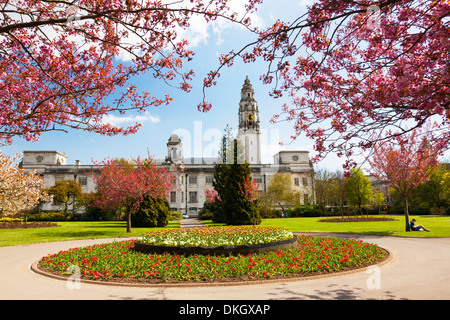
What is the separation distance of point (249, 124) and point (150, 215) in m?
46.5

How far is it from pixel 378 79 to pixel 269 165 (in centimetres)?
5769

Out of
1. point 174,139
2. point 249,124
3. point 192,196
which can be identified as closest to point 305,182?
point 249,124

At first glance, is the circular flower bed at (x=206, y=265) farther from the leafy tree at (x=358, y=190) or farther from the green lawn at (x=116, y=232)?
the leafy tree at (x=358, y=190)

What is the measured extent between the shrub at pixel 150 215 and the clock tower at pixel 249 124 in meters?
41.4

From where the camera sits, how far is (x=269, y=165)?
6462cm

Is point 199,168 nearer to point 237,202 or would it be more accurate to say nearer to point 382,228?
point 237,202

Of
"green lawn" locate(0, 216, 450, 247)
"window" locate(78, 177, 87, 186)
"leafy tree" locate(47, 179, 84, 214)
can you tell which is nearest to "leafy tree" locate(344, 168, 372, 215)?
"green lawn" locate(0, 216, 450, 247)

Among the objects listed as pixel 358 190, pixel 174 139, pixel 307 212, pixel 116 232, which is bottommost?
pixel 307 212

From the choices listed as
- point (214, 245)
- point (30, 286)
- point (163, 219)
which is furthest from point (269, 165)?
point (30, 286)

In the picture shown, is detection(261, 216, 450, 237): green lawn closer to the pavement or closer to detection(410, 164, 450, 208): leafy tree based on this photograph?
the pavement

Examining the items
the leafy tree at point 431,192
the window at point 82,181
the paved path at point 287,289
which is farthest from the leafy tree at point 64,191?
the leafy tree at point 431,192

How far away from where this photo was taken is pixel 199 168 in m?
63.0

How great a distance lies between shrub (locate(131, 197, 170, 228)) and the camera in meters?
28.6
